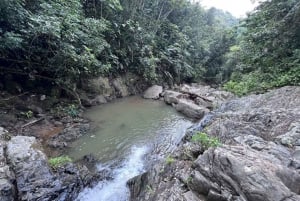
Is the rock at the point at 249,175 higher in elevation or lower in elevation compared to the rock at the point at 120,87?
higher

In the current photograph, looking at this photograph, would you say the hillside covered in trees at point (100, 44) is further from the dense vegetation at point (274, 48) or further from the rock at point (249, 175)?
the rock at point (249, 175)

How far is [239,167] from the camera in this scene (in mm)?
3924

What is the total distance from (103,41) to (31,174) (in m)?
8.82

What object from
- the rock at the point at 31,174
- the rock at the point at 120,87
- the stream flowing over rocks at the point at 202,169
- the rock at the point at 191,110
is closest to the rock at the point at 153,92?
the rock at the point at 120,87

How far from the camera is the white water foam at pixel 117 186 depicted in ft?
19.1

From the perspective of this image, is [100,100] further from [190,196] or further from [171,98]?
[190,196]

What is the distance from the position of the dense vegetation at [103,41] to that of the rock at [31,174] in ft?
13.4

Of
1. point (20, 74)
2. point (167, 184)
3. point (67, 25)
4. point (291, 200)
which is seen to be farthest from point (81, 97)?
point (291, 200)

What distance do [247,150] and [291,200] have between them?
1148 mm

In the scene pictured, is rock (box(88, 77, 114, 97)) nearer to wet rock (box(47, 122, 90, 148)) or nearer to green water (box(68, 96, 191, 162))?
green water (box(68, 96, 191, 162))

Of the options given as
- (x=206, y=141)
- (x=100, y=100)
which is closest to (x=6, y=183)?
(x=206, y=141)

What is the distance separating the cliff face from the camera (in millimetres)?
3715

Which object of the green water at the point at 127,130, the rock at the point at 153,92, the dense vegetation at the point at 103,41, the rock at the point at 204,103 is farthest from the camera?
the rock at the point at 153,92

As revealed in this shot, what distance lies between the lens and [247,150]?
14.8 feet
